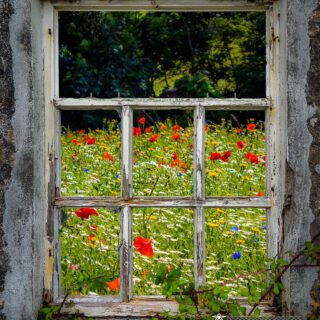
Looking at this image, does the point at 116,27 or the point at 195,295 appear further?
the point at 116,27

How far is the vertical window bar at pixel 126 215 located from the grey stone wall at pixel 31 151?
0.30 m

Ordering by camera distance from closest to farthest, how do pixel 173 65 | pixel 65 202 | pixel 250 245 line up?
pixel 65 202 < pixel 250 245 < pixel 173 65

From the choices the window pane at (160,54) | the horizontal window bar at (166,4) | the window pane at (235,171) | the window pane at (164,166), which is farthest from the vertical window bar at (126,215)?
the window pane at (160,54)

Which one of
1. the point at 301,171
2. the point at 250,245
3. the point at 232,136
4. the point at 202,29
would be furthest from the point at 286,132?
the point at 202,29

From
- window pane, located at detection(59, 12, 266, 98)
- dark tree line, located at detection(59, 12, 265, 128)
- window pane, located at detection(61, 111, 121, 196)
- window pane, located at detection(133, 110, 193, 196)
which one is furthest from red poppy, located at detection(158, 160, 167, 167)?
window pane, located at detection(59, 12, 266, 98)

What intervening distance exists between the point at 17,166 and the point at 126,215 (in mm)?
412

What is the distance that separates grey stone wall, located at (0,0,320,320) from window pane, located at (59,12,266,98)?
4450 mm

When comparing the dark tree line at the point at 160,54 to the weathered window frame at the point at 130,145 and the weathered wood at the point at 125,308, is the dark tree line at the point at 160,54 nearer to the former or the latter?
the weathered window frame at the point at 130,145

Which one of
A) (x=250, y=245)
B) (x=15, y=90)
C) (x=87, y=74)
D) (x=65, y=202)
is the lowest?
(x=250, y=245)

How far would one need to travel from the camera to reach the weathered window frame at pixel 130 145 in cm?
213

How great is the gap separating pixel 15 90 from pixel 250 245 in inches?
85.7

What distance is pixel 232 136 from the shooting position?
18.1 feet

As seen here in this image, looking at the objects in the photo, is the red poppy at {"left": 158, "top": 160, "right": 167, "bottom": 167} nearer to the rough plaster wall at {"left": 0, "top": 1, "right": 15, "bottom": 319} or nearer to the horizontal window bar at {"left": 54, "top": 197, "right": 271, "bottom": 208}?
the horizontal window bar at {"left": 54, "top": 197, "right": 271, "bottom": 208}

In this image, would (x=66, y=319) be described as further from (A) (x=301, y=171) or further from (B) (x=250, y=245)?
(B) (x=250, y=245)
